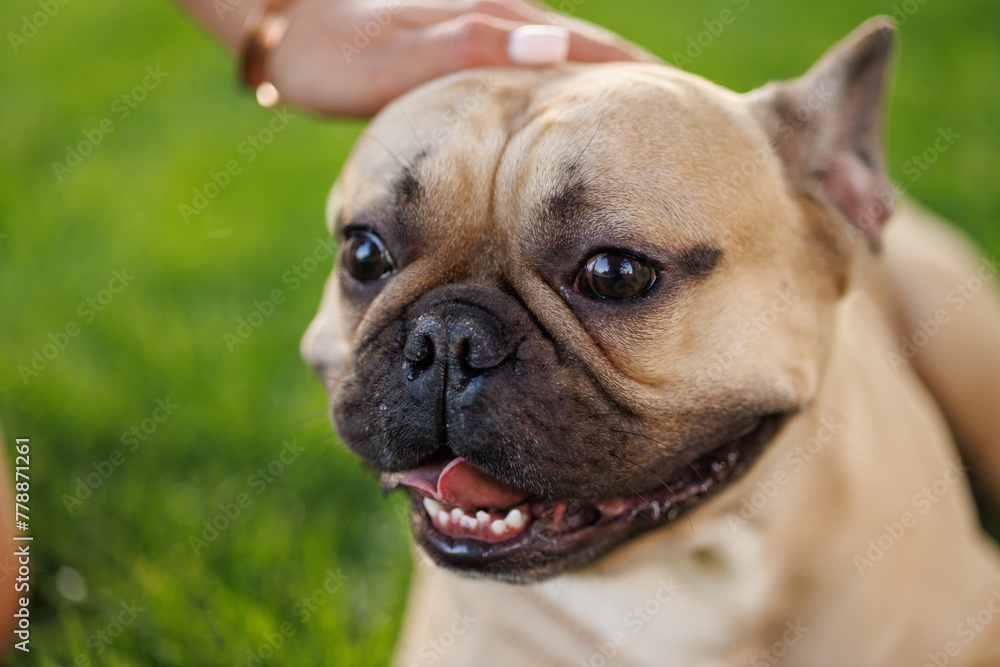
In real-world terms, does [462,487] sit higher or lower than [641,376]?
lower

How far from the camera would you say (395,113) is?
90.4 inches

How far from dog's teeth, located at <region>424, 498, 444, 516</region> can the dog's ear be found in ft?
3.92

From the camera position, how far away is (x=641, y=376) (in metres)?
1.97

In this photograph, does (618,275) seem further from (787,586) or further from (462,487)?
(787,586)

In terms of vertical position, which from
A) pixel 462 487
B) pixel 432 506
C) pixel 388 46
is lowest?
pixel 432 506

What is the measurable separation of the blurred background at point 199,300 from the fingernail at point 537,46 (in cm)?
108

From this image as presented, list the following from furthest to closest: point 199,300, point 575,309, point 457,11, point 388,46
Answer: point 199,300, point 457,11, point 388,46, point 575,309

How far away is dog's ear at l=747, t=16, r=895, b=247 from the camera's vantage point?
7.60 feet

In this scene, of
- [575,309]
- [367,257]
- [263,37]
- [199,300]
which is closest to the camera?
[575,309]

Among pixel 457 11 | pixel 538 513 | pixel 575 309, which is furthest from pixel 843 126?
pixel 538 513

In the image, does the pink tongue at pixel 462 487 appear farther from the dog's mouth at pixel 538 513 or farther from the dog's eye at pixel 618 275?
the dog's eye at pixel 618 275

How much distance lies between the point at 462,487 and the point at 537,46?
3.84 feet

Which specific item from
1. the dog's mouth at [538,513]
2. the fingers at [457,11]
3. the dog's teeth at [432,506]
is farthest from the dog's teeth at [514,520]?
the fingers at [457,11]

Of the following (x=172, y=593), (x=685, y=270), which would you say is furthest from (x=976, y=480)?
(x=172, y=593)
